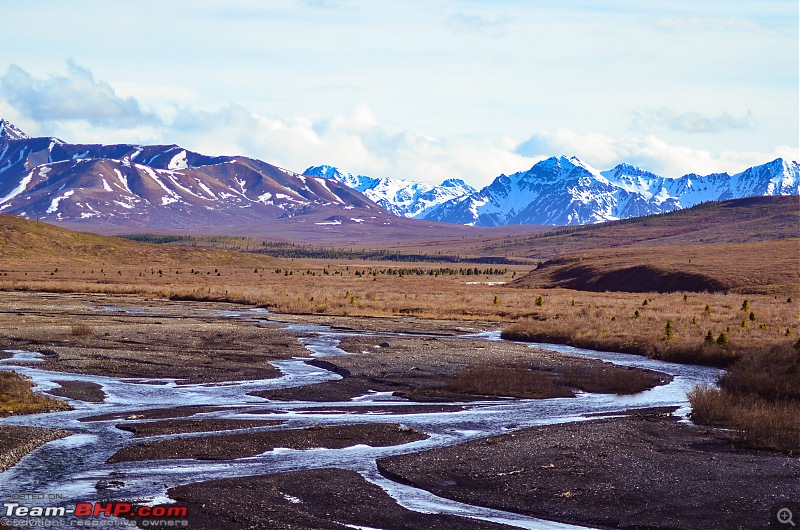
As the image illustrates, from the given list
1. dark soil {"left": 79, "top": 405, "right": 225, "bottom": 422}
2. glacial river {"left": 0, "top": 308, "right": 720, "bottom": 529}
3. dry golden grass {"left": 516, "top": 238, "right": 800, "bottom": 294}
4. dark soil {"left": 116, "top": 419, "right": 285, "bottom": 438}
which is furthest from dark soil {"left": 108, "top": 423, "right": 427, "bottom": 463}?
dry golden grass {"left": 516, "top": 238, "right": 800, "bottom": 294}

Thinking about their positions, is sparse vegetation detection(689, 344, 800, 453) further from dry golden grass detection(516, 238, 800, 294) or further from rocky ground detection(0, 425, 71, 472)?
dry golden grass detection(516, 238, 800, 294)

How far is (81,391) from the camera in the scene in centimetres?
3703

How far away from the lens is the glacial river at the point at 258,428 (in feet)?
74.6

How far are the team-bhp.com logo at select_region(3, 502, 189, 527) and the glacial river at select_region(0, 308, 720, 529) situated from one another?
58 cm

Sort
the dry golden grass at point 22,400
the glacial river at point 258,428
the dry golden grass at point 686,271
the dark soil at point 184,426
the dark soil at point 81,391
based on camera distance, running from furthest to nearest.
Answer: the dry golden grass at point 686,271 → the dark soil at point 81,391 → the dry golden grass at point 22,400 → the dark soil at point 184,426 → the glacial river at point 258,428

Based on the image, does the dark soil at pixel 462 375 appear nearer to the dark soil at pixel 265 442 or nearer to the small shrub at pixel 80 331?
the dark soil at pixel 265 442

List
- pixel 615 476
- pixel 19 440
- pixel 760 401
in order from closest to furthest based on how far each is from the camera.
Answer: pixel 615 476 < pixel 19 440 < pixel 760 401

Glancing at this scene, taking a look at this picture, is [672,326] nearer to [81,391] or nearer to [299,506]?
[81,391]

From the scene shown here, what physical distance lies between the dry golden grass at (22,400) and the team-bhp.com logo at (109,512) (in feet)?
39.7

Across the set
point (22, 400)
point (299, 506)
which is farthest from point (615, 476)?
point (22, 400)

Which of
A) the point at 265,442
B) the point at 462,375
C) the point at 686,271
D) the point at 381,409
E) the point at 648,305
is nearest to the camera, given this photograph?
the point at 265,442

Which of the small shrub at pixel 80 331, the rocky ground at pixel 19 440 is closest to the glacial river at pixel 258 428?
the rocky ground at pixel 19 440

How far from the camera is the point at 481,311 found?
87.3 m

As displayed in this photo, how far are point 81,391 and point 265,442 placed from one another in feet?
41.1
